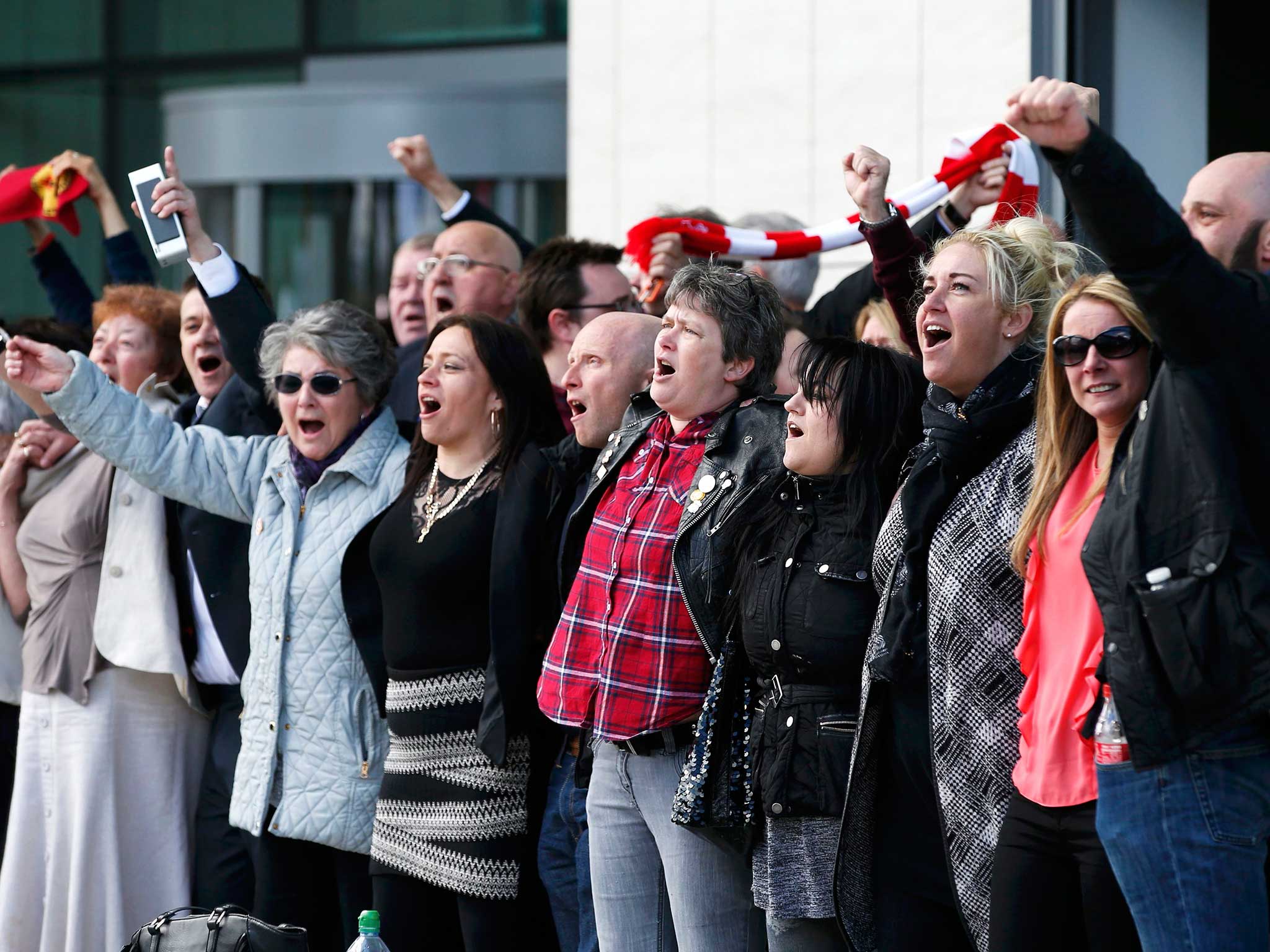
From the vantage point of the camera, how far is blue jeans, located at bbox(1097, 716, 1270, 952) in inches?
107

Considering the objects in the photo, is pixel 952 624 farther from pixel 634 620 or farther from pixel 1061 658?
pixel 634 620

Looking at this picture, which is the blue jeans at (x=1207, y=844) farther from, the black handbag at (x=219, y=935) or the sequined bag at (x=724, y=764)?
the black handbag at (x=219, y=935)

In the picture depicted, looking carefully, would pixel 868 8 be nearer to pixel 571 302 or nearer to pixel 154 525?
pixel 571 302

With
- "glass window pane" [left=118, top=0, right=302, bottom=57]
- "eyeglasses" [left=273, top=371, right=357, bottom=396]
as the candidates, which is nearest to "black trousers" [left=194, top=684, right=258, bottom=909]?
"eyeglasses" [left=273, top=371, right=357, bottom=396]

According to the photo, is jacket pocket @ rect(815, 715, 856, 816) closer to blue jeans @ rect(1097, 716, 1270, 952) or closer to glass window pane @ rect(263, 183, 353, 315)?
blue jeans @ rect(1097, 716, 1270, 952)

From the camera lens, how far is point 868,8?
25.4 feet

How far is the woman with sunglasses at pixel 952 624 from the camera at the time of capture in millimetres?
3230

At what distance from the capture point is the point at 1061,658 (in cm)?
301

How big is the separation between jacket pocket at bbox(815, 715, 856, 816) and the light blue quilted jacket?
63.5 inches

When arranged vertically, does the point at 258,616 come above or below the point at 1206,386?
below

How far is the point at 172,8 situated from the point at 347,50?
2380 mm

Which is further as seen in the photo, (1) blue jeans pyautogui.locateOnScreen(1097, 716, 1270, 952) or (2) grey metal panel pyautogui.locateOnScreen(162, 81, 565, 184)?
(2) grey metal panel pyautogui.locateOnScreen(162, 81, 565, 184)

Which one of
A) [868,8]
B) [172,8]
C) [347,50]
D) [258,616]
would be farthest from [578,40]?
[172,8]

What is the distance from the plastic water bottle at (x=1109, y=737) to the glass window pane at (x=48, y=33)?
1717 cm
